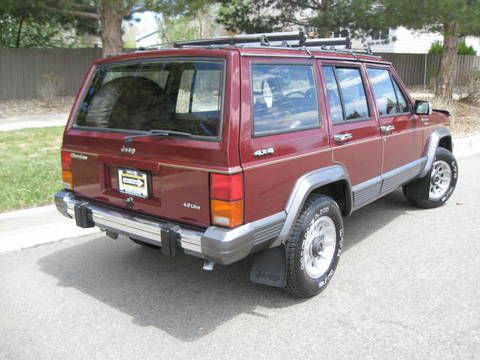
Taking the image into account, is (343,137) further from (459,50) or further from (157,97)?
(459,50)

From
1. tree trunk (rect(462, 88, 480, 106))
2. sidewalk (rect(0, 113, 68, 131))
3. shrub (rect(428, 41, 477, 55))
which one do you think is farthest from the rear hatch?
shrub (rect(428, 41, 477, 55))

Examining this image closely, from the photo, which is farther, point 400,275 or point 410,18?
point 410,18

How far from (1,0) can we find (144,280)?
11292mm

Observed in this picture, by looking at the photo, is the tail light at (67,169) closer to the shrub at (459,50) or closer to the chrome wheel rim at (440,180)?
the chrome wheel rim at (440,180)

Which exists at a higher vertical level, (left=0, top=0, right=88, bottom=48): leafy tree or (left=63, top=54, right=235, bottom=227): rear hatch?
(left=0, top=0, right=88, bottom=48): leafy tree

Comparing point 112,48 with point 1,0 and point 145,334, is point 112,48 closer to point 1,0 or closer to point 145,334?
point 1,0

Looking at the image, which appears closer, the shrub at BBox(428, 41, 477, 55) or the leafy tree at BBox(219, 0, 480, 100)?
the leafy tree at BBox(219, 0, 480, 100)

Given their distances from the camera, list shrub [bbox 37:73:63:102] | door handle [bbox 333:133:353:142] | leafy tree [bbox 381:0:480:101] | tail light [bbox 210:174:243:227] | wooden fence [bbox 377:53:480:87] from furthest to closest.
Answer: wooden fence [bbox 377:53:480:87]
shrub [bbox 37:73:63:102]
leafy tree [bbox 381:0:480:101]
door handle [bbox 333:133:353:142]
tail light [bbox 210:174:243:227]

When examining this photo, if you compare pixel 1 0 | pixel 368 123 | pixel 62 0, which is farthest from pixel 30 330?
pixel 1 0

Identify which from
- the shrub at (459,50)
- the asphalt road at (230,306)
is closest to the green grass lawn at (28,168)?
the asphalt road at (230,306)

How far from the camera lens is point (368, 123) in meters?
4.45

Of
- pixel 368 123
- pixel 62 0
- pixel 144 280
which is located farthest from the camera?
pixel 62 0

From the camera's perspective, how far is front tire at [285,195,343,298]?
Result: 11.6 feet

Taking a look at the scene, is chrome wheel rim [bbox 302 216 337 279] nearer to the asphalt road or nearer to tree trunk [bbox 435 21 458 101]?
the asphalt road
